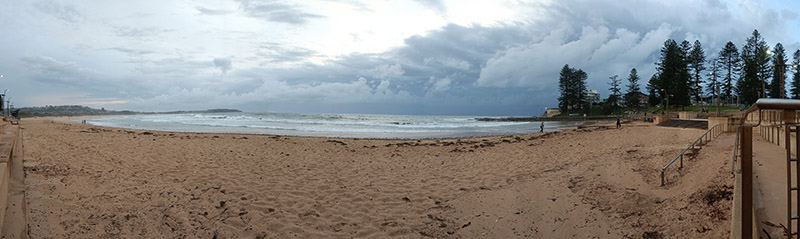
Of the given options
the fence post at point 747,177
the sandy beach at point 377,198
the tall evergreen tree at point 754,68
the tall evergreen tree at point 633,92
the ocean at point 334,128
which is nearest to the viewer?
the fence post at point 747,177

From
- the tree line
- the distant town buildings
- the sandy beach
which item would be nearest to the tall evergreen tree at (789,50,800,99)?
the tree line

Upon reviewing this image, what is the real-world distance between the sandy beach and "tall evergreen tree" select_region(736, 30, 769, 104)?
5670 cm

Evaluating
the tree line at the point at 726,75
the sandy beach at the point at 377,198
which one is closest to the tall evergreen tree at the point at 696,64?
the tree line at the point at 726,75

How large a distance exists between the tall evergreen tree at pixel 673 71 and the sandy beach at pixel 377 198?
56.0 m

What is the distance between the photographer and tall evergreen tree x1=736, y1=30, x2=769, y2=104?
47.1 m

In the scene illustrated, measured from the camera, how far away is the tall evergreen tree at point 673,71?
170 feet

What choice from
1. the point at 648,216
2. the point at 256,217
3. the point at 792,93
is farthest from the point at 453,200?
the point at 792,93

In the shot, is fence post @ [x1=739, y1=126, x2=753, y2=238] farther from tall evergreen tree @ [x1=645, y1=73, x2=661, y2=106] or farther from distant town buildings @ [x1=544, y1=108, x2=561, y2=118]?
distant town buildings @ [x1=544, y1=108, x2=561, y2=118]

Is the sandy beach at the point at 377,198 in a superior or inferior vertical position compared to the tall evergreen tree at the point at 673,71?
inferior

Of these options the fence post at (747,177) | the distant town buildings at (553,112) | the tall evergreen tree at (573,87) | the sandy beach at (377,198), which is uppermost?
the tall evergreen tree at (573,87)

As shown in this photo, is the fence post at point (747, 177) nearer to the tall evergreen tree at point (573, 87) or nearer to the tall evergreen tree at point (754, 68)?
the tall evergreen tree at point (754, 68)

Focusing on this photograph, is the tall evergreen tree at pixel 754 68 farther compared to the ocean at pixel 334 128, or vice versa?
the tall evergreen tree at pixel 754 68

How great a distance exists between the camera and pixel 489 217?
523cm

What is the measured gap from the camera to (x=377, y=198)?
6203 millimetres
